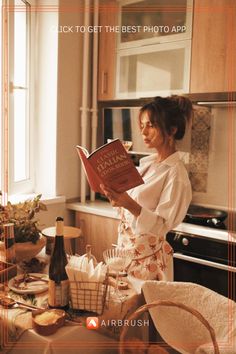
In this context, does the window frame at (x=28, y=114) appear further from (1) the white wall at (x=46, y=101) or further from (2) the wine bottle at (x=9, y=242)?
(2) the wine bottle at (x=9, y=242)

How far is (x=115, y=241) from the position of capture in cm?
212

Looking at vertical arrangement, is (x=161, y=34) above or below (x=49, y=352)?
above

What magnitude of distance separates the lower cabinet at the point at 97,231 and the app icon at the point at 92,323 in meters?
1.24

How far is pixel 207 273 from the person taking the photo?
5.75 feet

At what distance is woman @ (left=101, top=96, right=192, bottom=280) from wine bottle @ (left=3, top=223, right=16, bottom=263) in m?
0.39

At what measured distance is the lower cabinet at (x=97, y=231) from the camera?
2.12 m

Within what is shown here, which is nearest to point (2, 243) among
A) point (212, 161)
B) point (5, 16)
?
point (5, 16)

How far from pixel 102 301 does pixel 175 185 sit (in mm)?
630

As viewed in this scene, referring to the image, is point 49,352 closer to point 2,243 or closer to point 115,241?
point 2,243

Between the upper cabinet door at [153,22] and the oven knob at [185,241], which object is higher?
the upper cabinet door at [153,22]

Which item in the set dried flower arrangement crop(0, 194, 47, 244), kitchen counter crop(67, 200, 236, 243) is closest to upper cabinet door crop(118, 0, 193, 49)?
kitchen counter crop(67, 200, 236, 243)

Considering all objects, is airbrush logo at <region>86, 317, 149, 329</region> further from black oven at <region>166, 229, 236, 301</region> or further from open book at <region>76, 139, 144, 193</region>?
black oven at <region>166, 229, 236, 301</region>

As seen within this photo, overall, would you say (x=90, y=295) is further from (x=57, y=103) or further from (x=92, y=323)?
(x=57, y=103)

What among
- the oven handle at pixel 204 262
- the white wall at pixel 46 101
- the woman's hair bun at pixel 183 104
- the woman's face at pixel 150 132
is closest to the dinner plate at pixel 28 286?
the woman's face at pixel 150 132
